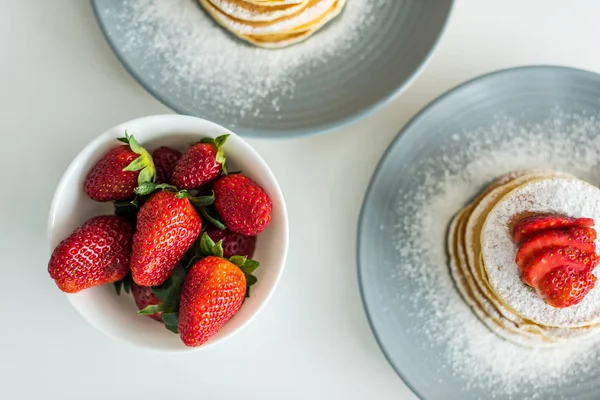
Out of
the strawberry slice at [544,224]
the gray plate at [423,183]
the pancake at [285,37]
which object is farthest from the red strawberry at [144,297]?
the strawberry slice at [544,224]

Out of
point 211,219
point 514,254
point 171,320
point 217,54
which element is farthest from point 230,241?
point 514,254

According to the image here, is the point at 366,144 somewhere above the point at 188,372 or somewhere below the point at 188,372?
above

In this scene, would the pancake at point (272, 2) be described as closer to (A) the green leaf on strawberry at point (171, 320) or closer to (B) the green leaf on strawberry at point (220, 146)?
(B) the green leaf on strawberry at point (220, 146)

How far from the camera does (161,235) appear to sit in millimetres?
955

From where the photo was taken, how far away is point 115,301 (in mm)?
1104

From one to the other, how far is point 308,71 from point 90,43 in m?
0.42

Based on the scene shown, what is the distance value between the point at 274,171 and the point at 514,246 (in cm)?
45

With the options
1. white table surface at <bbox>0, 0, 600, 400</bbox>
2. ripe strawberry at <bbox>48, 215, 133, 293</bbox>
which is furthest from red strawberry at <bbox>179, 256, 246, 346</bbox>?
white table surface at <bbox>0, 0, 600, 400</bbox>

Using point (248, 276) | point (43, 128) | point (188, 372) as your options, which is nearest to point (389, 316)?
point (248, 276)

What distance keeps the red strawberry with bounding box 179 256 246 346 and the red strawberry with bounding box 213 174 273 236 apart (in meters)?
0.07

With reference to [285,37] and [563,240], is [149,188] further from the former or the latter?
[563,240]

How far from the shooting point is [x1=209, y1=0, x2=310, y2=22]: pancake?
1.15 metres

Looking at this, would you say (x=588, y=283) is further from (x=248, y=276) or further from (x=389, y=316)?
(x=248, y=276)

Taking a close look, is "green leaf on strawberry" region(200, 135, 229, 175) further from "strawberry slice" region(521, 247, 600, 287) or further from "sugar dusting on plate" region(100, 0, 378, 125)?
"strawberry slice" region(521, 247, 600, 287)
